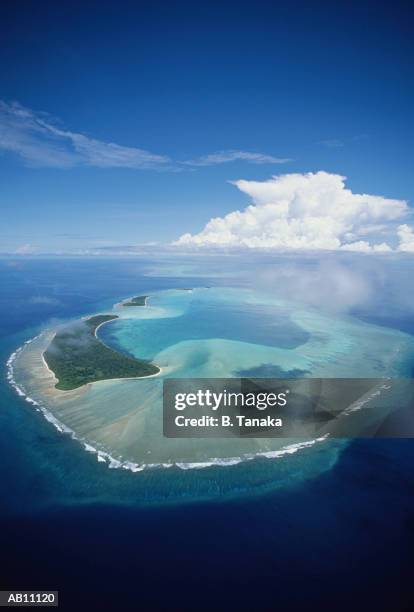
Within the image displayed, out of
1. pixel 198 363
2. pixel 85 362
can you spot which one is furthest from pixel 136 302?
pixel 198 363

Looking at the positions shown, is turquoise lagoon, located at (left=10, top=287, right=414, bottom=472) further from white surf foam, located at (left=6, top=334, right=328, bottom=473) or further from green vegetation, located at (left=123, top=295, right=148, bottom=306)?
green vegetation, located at (left=123, top=295, right=148, bottom=306)

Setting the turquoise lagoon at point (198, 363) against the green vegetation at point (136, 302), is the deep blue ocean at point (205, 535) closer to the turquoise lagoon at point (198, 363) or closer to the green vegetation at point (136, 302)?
Result: the turquoise lagoon at point (198, 363)

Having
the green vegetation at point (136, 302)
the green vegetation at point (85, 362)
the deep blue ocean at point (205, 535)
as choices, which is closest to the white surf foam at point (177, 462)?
the deep blue ocean at point (205, 535)

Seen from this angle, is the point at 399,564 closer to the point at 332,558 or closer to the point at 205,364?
the point at 332,558

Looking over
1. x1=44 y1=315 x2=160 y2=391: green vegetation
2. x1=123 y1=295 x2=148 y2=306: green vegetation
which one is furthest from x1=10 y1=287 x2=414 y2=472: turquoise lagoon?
x1=123 y1=295 x2=148 y2=306: green vegetation

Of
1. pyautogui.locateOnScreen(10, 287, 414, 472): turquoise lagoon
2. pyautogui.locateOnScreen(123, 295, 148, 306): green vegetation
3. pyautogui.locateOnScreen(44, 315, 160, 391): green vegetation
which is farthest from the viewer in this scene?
pyautogui.locateOnScreen(123, 295, 148, 306): green vegetation

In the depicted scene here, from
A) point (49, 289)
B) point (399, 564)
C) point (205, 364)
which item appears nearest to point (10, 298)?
point (49, 289)

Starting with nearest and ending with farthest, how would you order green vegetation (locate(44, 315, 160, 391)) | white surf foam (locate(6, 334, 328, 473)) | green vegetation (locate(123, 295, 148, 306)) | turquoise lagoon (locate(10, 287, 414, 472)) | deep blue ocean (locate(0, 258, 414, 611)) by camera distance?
deep blue ocean (locate(0, 258, 414, 611))
white surf foam (locate(6, 334, 328, 473))
turquoise lagoon (locate(10, 287, 414, 472))
green vegetation (locate(44, 315, 160, 391))
green vegetation (locate(123, 295, 148, 306))
